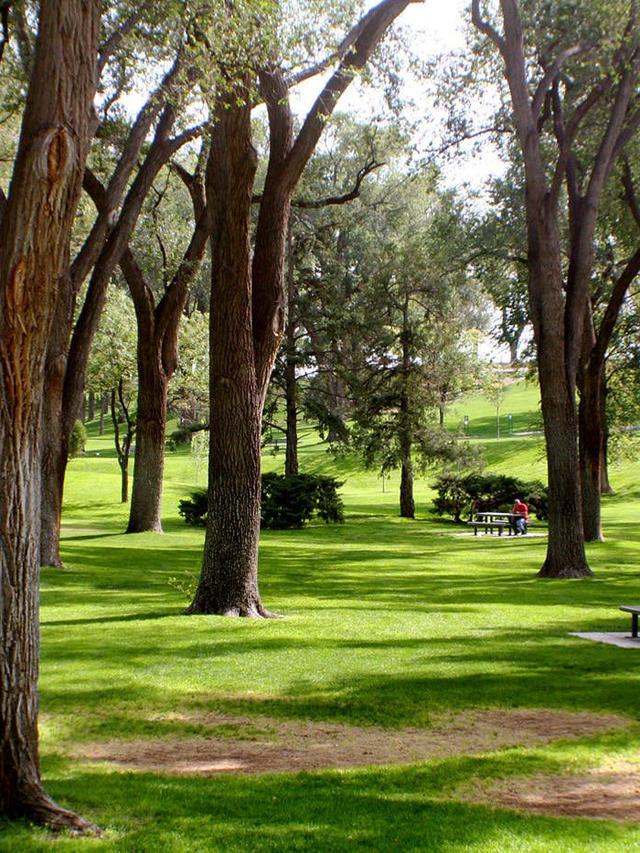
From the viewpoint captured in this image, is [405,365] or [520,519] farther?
[405,365]

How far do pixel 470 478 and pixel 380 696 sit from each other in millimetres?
33189

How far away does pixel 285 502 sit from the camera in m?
37.5

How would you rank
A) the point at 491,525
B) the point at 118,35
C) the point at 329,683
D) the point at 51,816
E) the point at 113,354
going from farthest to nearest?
the point at 113,354 → the point at 491,525 → the point at 118,35 → the point at 329,683 → the point at 51,816

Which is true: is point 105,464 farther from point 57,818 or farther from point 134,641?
point 57,818

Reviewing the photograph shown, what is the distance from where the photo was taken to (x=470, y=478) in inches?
1663

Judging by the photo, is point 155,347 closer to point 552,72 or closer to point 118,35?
point 552,72

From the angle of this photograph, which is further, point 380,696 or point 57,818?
point 380,696

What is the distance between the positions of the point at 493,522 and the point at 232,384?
74.4 feet

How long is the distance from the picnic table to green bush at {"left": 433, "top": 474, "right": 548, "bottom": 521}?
1184mm

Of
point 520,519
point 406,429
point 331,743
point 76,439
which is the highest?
point 406,429

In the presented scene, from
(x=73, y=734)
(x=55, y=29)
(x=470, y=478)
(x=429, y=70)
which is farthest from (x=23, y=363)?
(x=470, y=478)

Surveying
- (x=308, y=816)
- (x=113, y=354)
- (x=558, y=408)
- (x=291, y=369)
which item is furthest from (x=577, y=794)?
(x=113, y=354)

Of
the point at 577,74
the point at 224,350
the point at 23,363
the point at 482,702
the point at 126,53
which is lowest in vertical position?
the point at 482,702

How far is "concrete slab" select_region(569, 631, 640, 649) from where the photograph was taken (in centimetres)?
1226
